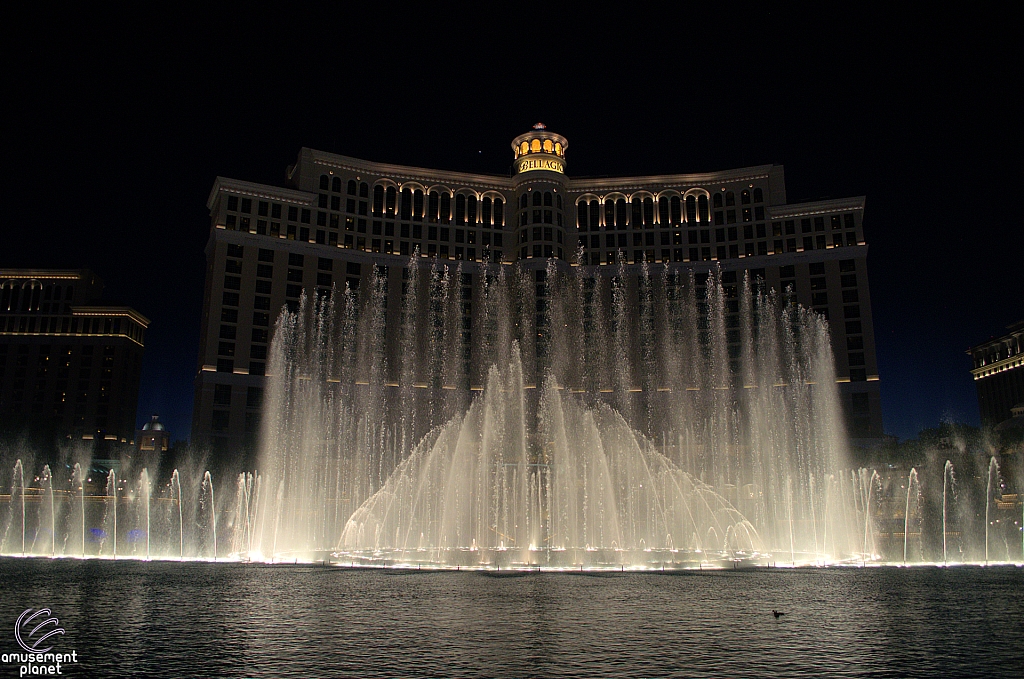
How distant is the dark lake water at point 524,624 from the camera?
9344 millimetres

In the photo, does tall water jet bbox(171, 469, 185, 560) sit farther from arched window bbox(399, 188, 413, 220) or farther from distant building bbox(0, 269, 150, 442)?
distant building bbox(0, 269, 150, 442)

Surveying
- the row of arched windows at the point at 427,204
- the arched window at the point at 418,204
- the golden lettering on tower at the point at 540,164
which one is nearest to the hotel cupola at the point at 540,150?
the golden lettering on tower at the point at 540,164

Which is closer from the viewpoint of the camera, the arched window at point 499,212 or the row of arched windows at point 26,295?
the arched window at point 499,212

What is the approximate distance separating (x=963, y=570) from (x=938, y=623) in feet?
40.3

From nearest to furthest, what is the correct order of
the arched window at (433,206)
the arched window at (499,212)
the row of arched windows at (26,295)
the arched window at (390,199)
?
the arched window at (390,199) → the arched window at (433,206) → the arched window at (499,212) → the row of arched windows at (26,295)

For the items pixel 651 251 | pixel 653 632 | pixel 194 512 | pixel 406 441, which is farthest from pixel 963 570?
pixel 651 251

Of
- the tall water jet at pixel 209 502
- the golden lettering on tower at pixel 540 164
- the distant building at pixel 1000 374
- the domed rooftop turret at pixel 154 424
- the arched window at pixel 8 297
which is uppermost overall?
the golden lettering on tower at pixel 540 164

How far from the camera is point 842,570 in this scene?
22641 millimetres

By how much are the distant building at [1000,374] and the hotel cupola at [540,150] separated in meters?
67.8

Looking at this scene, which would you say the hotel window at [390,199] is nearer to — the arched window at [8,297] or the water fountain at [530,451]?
the water fountain at [530,451]

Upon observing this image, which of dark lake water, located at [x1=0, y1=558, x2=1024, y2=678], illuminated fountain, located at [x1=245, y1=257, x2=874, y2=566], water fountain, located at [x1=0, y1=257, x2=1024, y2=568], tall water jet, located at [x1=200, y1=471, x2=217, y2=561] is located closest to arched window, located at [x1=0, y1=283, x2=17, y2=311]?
water fountain, located at [x1=0, y1=257, x2=1024, y2=568]

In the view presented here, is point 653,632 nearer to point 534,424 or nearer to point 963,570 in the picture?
point 963,570

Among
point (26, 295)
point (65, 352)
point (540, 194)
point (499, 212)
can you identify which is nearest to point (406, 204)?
point (499, 212)

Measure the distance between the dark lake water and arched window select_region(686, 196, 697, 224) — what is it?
6849cm
